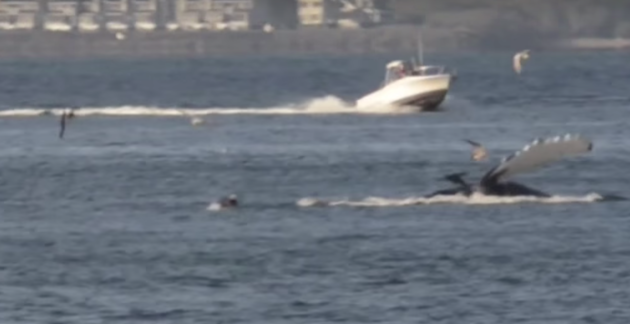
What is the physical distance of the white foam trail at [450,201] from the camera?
47625mm

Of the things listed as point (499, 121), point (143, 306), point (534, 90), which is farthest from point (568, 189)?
point (534, 90)

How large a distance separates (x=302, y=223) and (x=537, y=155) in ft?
13.9

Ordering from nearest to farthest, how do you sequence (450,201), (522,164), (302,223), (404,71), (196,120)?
(302,223) < (522,164) < (450,201) < (196,120) < (404,71)

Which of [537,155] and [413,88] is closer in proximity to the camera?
[537,155]

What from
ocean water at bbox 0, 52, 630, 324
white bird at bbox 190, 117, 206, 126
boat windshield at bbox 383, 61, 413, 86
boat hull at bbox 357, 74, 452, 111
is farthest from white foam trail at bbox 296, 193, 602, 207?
boat windshield at bbox 383, 61, 413, 86

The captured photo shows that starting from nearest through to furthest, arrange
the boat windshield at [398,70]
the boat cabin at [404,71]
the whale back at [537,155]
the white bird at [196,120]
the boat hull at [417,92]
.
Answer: the whale back at [537,155]
the white bird at [196,120]
the boat hull at [417,92]
the boat windshield at [398,70]
the boat cabin at [404,71]

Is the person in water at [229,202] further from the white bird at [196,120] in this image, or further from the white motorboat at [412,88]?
the white motorboat at [412,88]

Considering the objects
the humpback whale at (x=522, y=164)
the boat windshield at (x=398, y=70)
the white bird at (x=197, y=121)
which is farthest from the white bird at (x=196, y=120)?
the humpback whale at (x=522, y=164)

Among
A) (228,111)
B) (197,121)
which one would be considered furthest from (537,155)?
(228,111)

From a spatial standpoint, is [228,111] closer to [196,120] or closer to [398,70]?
[398,70]

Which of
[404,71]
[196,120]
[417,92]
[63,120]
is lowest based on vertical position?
[196,120]

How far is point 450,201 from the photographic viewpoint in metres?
48.0

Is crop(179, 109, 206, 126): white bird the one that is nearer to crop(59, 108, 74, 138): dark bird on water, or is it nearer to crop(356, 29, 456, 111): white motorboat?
crop(59, 108, 74, 138): dark bird on water

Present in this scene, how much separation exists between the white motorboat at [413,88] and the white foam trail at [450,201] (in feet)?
121
